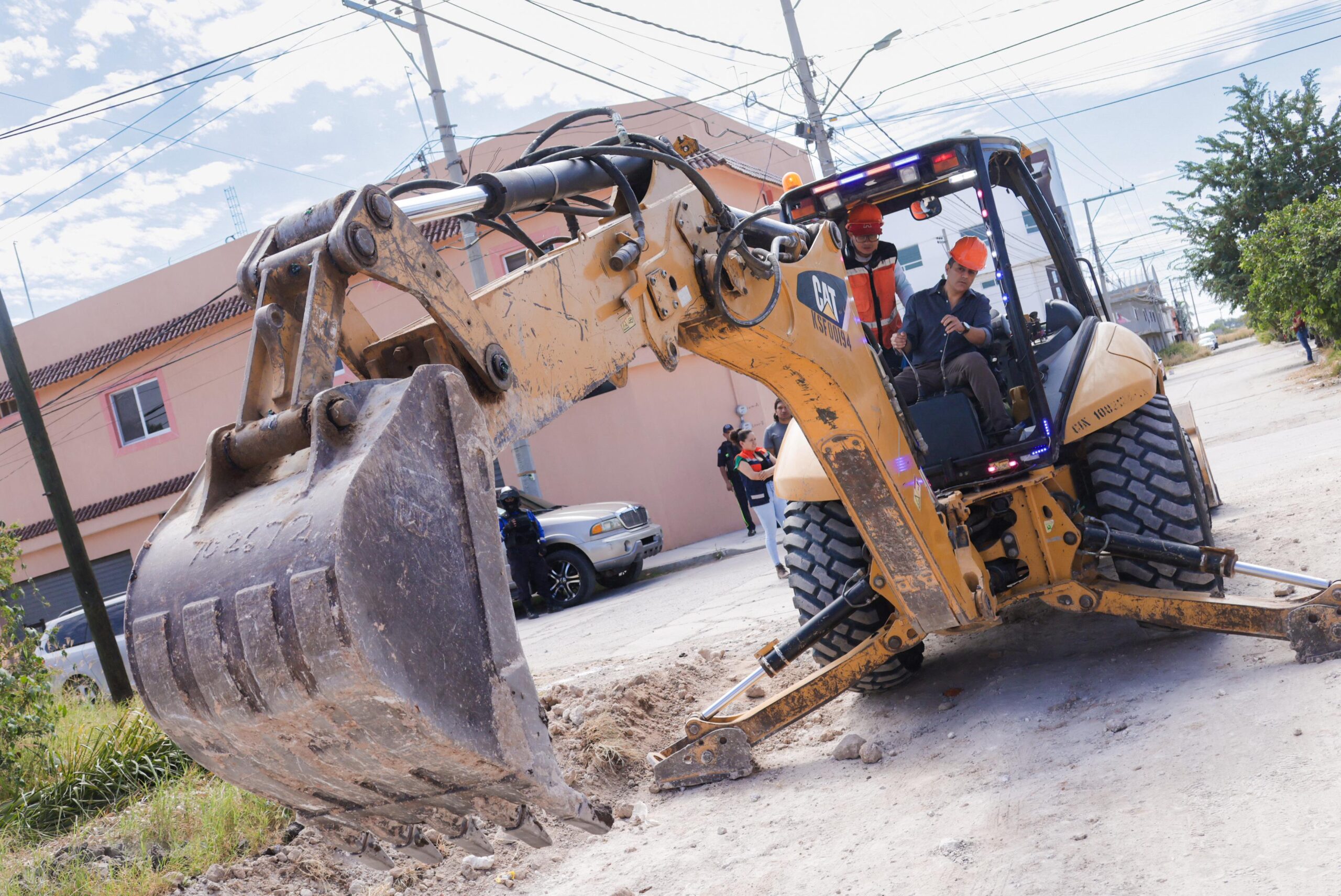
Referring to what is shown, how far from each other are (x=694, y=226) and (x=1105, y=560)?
15.6 feet

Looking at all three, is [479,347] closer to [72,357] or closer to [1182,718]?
[1182,718]

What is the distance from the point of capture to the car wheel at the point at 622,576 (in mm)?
15633

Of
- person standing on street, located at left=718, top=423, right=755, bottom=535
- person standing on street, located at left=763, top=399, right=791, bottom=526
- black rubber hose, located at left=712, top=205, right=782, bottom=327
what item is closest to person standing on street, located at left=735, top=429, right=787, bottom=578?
person standing on street, located at left=763, top=399, right=791, bottom=526

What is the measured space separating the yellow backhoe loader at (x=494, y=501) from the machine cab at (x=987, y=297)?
18 millimetres

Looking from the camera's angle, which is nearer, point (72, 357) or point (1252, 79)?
point (72, 357)

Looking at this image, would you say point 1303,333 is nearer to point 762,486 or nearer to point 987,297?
point 762,486

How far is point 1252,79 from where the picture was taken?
1236 inches

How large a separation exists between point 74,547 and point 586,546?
6.65m

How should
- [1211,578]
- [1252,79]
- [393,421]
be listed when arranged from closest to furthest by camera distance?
1. [393,421]
2. [1211,578]
3. [1252,79]

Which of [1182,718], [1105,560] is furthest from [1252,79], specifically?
[1182,718]

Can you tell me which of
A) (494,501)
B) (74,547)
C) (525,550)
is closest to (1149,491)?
(494,501)

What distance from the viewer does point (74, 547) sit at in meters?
10.2

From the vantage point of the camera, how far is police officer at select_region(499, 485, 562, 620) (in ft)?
46.8

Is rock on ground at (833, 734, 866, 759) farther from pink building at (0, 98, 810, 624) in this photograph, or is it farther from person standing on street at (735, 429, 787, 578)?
pink building at (0, 98, 810, 624)
